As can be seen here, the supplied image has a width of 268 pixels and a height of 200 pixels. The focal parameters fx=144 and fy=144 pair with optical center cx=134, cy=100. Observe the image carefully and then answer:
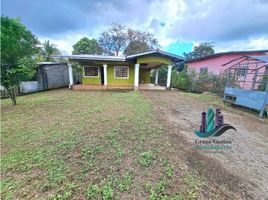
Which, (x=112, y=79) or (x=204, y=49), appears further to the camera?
(x=204, y=49)

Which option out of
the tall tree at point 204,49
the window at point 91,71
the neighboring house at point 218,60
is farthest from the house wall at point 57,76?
the tall tree at point 204,49

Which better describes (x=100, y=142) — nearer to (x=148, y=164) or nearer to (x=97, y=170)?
(x=97, y=170)

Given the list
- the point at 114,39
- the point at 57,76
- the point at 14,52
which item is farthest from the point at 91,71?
the point at 114,39

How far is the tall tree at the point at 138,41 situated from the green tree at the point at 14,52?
18746 mm

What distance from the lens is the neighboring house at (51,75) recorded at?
1291cm

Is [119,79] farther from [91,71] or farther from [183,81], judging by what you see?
[183,81]

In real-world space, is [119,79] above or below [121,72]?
below

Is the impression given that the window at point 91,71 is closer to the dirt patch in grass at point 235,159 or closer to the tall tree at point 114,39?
the dirt patch in grass at point 235,159

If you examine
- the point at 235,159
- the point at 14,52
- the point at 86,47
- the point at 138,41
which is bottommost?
the point at 235,159

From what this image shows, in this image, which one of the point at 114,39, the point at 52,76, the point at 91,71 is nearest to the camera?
the point at 52,76

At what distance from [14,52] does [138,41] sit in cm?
2096

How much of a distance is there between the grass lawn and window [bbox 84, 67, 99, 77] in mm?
10478

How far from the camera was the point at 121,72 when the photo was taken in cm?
1423

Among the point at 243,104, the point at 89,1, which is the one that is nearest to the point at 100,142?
the point at 243,104
